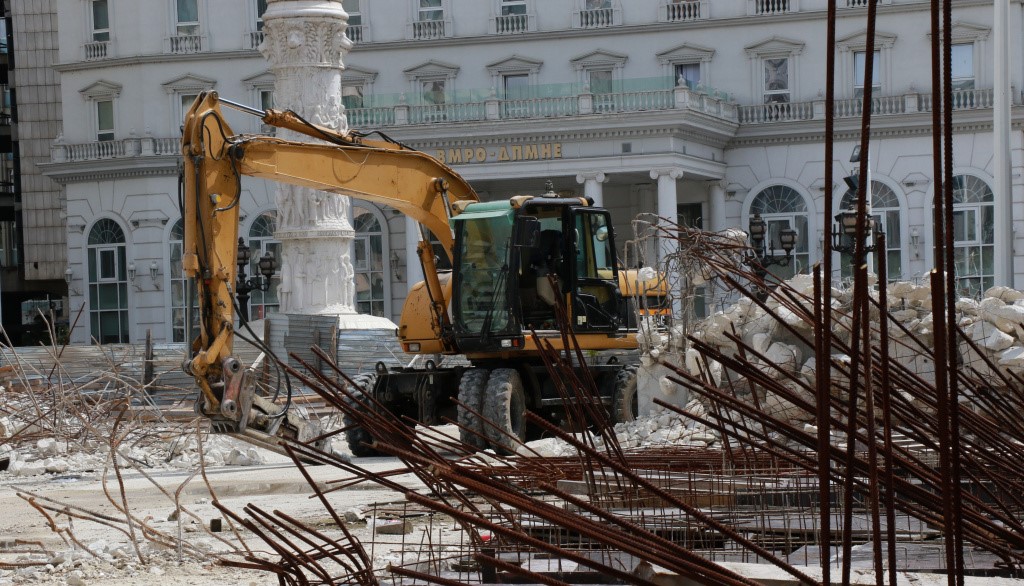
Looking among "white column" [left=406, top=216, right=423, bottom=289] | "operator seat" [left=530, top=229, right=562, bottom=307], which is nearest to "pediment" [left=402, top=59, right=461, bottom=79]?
"white column" [left=406, top=216, right=423, bottom=289]

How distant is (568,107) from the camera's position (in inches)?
1512

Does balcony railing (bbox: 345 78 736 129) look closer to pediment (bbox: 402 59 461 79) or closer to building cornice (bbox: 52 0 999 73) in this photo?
building cornice (bbox: 52 0 999 73)

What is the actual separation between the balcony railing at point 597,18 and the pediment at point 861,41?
6608mm

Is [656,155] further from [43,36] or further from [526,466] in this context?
[526,466]

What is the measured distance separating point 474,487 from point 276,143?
11221 millimetres

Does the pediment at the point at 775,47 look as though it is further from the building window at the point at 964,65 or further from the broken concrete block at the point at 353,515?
the broken concrete block at the point at 353,515

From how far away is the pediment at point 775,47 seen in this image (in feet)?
139

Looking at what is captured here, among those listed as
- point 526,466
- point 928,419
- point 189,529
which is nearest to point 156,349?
point 189,529

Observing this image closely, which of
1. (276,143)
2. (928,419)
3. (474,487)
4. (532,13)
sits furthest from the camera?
(532,13)

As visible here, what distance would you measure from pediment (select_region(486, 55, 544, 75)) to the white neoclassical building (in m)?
0.11

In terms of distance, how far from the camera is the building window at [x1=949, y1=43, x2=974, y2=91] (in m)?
41.0

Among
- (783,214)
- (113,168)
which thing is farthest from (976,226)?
(113,168)

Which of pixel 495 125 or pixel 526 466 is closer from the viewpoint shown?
pixel 526 466

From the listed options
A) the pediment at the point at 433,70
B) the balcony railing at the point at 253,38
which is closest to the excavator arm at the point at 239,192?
the pediment at the point at 433,70
